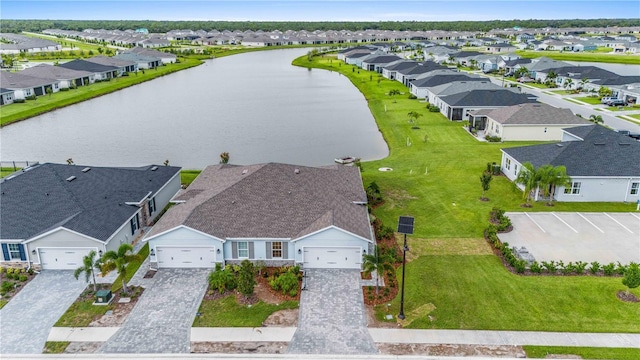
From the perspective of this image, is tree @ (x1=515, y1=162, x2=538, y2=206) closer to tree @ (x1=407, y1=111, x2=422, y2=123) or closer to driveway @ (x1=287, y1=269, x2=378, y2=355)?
driveway @ (x1=287, y1=269, x2=378, y2=355)

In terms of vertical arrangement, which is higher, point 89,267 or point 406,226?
point 406,226

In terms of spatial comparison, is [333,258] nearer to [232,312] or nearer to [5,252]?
[232,312]

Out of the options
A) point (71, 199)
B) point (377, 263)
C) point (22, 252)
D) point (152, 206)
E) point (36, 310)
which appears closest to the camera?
point (36, 310)

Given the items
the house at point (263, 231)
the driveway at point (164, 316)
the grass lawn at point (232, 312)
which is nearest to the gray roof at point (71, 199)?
the house at point (263, 231)

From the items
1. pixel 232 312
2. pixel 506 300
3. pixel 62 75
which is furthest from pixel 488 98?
pixel 62 75

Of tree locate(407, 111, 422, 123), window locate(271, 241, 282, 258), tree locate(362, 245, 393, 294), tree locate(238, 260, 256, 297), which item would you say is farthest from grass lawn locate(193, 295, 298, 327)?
tree locate(407, 111, 422, 123)

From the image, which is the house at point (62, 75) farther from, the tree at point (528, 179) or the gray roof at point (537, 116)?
the tree at point (528, 179)
